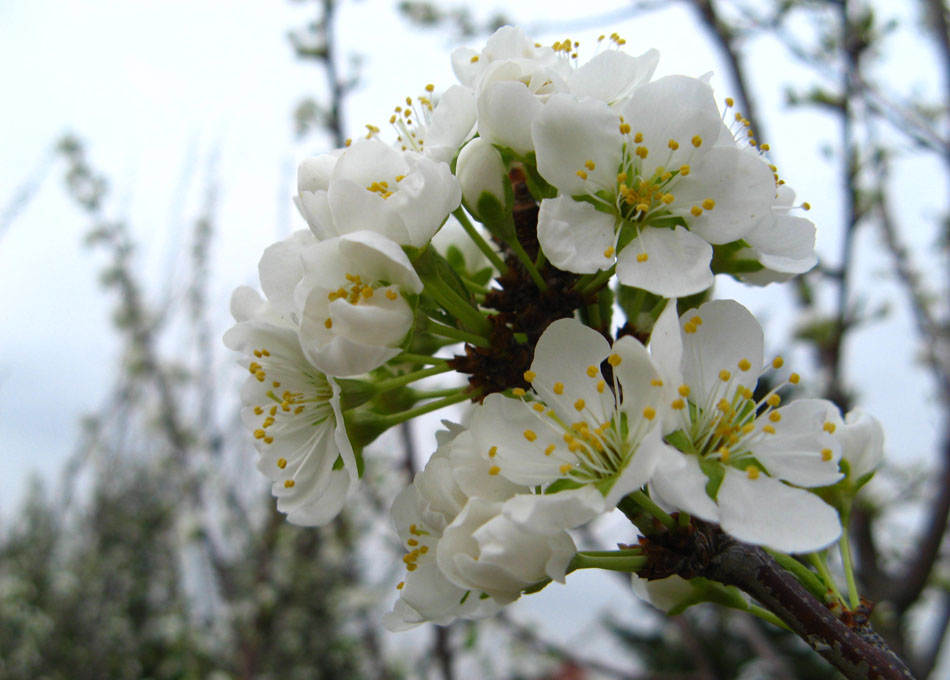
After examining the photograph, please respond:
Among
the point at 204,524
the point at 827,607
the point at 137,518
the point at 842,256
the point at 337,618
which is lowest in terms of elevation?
the point at 337,618

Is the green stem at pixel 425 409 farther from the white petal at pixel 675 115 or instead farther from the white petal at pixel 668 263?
the white petal at pixel 675 115

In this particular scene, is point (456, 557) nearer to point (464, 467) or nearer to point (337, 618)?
point (464, 467)

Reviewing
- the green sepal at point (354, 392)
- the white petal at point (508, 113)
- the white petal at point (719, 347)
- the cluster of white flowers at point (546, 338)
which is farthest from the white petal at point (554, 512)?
the white petal at point (508, 113)

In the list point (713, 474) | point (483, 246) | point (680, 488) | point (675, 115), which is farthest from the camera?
point (483, 246)

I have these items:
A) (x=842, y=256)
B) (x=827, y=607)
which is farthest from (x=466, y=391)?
(x=842, y=256)

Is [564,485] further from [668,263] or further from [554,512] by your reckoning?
[668,263]

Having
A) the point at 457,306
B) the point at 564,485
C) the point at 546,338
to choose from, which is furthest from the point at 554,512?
the point at 457,306

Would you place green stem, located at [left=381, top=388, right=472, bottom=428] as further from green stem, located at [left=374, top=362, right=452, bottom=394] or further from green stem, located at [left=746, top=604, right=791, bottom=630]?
green stem, located at [left=746, top=604, right=791, bottom=630]
